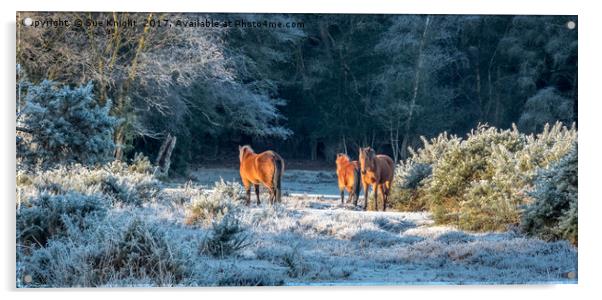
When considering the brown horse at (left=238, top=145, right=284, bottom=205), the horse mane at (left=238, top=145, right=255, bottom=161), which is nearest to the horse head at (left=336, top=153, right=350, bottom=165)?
the brown horse at (left=238, top=145, right=284, bottom=205)

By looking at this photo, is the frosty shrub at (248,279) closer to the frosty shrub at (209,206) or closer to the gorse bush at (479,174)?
the frosty shrub at (209,206)

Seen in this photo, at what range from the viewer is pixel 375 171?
1331 centimetres

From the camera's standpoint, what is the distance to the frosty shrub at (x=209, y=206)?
12.3 meters

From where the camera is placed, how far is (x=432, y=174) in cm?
1479

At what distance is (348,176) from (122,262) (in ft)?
11.7

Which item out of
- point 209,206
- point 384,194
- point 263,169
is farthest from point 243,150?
point 384,194

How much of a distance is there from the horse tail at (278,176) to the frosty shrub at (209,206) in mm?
517

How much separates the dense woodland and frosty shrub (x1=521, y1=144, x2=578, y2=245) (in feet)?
1.86

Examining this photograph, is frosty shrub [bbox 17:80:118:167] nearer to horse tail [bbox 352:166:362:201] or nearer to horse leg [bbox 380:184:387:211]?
horse tail [bbox 352:166:362:201]

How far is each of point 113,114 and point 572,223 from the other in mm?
5122

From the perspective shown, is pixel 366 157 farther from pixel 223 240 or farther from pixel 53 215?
pixel 53 215

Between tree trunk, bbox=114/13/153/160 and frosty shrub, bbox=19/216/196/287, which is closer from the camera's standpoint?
frosty shrub, bbox=19/216/196/287

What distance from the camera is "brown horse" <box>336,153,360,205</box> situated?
491 inches

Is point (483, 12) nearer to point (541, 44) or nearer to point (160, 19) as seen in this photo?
point (541, 44)
